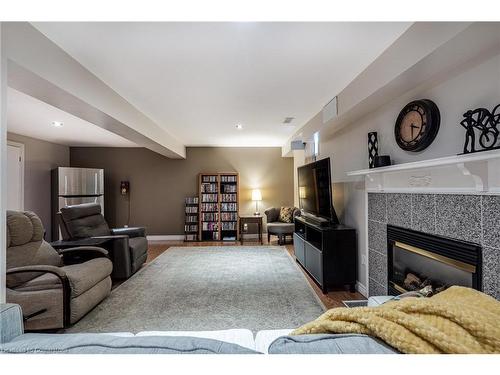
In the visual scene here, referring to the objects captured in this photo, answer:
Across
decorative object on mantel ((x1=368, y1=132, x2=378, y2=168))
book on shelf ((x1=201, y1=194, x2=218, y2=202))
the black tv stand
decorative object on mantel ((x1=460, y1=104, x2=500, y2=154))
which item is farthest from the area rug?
book on shelf ((x1=201, y1=194, x2=218, y2=202))

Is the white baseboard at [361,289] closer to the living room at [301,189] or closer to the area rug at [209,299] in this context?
the living room at [301,189]

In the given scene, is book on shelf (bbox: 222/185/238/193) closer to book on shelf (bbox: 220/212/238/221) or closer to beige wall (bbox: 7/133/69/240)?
book on shelf (bbox: 220/212/238/221)

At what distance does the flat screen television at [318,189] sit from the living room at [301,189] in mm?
42

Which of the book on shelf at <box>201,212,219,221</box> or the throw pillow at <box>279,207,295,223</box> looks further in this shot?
the book on shelf at <box>201,212,219,221</box>

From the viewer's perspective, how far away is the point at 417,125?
2107 millimetres

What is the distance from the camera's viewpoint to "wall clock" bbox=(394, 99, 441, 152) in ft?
6.35

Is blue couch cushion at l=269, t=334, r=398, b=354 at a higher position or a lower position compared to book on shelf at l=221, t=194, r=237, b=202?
lower

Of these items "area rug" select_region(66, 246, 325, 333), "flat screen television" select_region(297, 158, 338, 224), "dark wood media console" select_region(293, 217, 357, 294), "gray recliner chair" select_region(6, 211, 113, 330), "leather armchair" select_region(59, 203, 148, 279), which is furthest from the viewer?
"leather armchair" select_region(59, 203, 148, 279)

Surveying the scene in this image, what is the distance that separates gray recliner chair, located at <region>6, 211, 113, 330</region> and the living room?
0.05 ft

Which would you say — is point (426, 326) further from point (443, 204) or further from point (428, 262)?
point (428, 262)

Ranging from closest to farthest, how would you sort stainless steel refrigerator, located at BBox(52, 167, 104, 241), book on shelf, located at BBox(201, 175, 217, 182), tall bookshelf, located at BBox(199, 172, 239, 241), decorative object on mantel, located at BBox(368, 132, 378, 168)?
1. decorative object on mantel, located at BBox(368, 132, 378, 168)
2. stainless steel refrigerator, located at BBox(52, 167, 104, 241)
3. tall bookshelf, located at BBox(199, 172, 239, 241)
4. book on shelf, located at BBox(201, 175, 217, 182)

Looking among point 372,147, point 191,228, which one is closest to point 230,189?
point 191,228

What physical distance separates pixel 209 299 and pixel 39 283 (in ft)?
5.21

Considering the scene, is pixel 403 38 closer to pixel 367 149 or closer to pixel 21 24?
pixel 367 149
